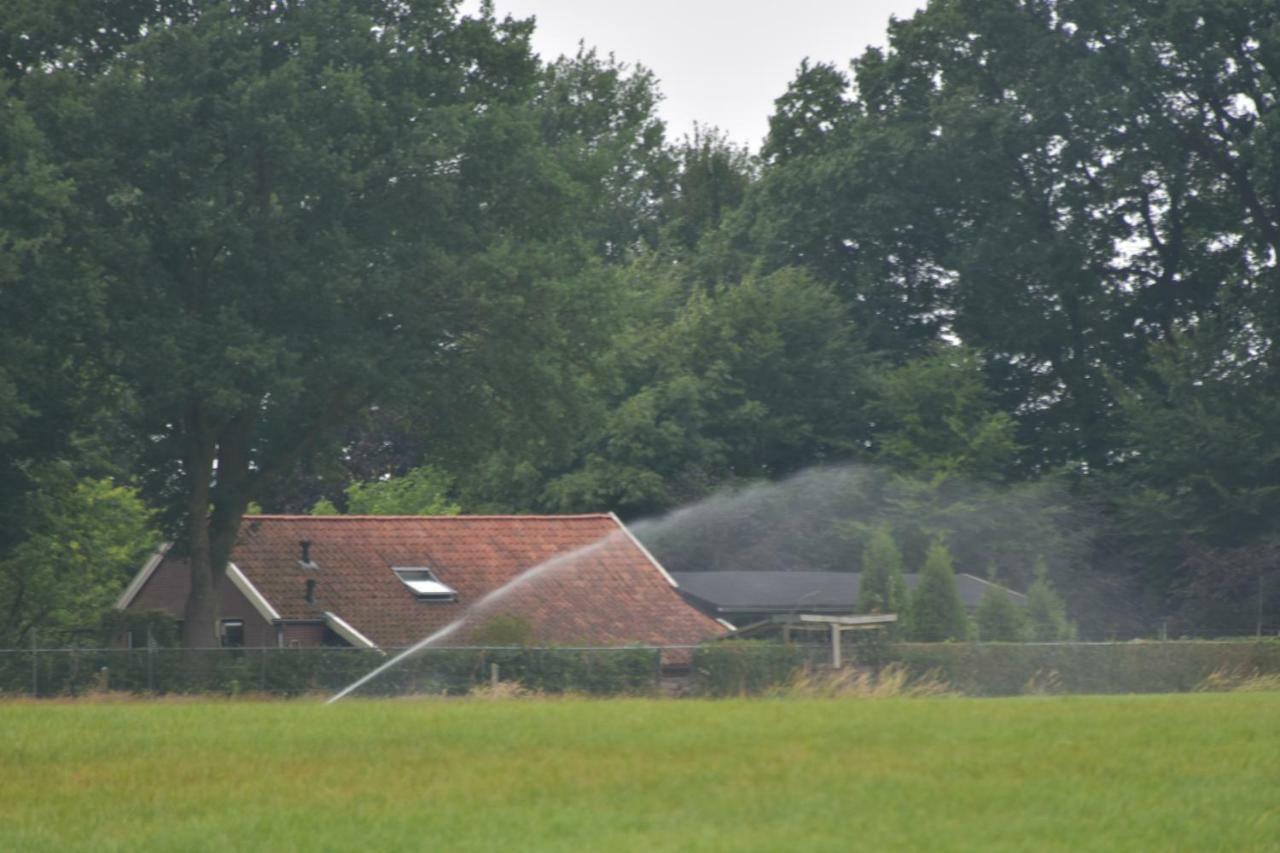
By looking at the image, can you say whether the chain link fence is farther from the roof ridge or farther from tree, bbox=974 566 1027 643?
the roof ridge

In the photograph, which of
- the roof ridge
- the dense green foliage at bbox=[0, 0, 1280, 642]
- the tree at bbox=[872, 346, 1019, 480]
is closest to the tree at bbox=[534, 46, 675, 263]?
the dense green foliage at bbox=[0, 0, 1280, 642]

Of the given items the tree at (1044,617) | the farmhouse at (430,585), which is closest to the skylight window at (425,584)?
the farmhouse at (430,585)

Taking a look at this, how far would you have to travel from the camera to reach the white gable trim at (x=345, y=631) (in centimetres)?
5066

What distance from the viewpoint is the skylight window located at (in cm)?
5344

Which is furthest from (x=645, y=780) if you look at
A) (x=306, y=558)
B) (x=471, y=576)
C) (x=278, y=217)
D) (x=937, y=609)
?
(x=471, y=576)

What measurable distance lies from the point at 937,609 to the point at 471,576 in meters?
13.6

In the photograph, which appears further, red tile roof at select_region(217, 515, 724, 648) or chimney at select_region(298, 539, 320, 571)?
chimney at select_region(298, 539, 320, 571)

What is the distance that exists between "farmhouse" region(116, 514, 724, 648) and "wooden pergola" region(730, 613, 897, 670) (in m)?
6.01

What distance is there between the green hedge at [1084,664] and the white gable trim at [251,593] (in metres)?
17.4

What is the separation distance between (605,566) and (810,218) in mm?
23156

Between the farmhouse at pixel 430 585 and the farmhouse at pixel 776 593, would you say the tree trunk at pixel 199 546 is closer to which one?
the farmhouse at pixel 430 585

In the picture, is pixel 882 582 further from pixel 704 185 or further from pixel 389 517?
pixel 704 185

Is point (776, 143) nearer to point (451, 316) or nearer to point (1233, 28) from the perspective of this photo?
point (1233, 28)

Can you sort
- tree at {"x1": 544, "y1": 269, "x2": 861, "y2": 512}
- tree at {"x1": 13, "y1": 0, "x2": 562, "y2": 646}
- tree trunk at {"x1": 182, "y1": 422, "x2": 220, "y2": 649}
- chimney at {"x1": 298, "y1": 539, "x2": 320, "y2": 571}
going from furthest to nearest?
tree at {"x1": 544, "y1": 269, "x2": 861, "y2": 512} → chimney at {"x1": 298, "y1": 539, "x2": 320, "y2": 571} → tree trunk at {"x1": 182, "y1": 422, "x2": 220, "y2": 649} → tree at {"x1": 13, "y1": 0, "x2": 562, "y2": 646}
